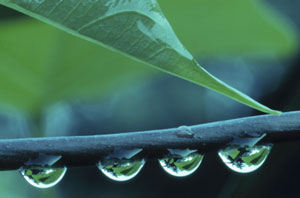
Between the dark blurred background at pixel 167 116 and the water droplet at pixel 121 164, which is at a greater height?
the water droplet at pixel 121 164

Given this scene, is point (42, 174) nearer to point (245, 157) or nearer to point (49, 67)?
point (245, 157)

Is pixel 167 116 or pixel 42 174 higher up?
pixel 42 174

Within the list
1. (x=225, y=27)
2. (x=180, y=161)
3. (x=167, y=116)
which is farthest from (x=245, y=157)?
(x=167, y=116)

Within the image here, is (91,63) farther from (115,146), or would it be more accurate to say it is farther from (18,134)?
(18,134)

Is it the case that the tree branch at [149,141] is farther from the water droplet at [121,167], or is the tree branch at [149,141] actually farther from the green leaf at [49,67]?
the green leaf at [49,67]

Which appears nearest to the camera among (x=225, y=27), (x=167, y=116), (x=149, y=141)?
(x=149, y=141)

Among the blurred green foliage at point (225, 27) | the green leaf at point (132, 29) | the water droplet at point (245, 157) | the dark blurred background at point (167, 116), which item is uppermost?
the green leaf at point (132, 29)

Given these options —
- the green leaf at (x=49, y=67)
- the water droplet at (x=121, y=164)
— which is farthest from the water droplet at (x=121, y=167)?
the green leaf at (x=49, y=67)
